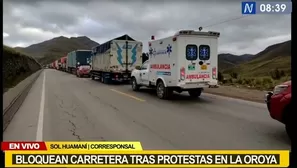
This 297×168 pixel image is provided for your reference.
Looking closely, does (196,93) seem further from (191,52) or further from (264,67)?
(264,67)

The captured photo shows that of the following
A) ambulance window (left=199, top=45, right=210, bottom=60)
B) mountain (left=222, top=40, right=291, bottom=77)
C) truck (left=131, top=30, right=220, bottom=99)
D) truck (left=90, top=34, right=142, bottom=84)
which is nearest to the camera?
truck (left=131, top=30, right=220, bottom=99)

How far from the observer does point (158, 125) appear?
786cm

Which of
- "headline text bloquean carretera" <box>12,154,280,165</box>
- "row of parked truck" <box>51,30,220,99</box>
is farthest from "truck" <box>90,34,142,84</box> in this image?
"headline text bloquean carretera" <box>12,154,280,165</box>

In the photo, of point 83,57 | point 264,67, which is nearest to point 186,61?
point 83,57

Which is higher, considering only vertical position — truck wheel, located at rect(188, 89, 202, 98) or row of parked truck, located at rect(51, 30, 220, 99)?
row of parked truck, located at rect(51, 30, 220, 99)

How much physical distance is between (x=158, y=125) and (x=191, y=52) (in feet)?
17.8

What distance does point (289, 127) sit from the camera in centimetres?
606

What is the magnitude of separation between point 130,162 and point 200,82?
8.64 m

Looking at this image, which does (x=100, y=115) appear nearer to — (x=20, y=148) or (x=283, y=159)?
(x=20, y=148)

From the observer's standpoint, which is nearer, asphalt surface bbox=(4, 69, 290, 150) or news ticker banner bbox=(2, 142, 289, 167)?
news ticker banner bbox=(2, 142, 289, 167)

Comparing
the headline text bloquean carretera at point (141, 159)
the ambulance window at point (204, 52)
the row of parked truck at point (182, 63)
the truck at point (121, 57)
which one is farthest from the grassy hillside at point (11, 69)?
the headline text bloquean carretera at point (141, 159)

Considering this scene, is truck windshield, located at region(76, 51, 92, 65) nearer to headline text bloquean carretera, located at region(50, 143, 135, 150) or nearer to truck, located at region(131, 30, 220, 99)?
truck, located at region(131, 30, 220, 99)

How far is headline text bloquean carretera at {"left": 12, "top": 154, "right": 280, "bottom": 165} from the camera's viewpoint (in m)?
4.56

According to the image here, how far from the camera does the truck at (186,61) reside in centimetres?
1238
